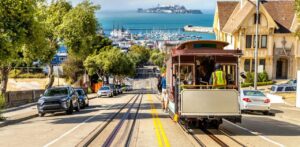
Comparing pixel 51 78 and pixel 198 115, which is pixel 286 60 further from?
pixel 198 115

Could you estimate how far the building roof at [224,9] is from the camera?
6738 centimetres

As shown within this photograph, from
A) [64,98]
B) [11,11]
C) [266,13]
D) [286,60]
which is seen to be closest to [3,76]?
[64,98]

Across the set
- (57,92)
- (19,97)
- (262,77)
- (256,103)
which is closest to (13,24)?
(57,92)

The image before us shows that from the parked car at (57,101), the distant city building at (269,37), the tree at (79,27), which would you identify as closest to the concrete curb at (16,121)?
the parked car at (57,101)

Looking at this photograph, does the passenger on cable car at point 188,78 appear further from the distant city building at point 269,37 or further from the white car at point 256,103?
the distant city building at point 269,37

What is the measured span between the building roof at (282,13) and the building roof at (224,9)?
14.6 ft

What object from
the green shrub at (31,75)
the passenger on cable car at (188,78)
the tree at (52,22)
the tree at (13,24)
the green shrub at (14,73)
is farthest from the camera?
the green shrub at (31,75)

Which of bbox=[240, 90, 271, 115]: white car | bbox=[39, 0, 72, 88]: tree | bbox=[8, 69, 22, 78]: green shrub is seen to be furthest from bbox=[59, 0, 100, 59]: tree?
bbox=[8, 69, 22, 78]: green shrub

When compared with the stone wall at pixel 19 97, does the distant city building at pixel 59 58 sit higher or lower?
higher

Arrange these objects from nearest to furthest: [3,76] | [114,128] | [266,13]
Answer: [114,128] → [3,76] → [266,13]

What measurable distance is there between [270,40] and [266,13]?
3.71m

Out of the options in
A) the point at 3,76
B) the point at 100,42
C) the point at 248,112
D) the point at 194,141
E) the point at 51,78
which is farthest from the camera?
the point at 100,42

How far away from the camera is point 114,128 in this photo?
19141 mm

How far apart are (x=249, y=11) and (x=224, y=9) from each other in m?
8.06
